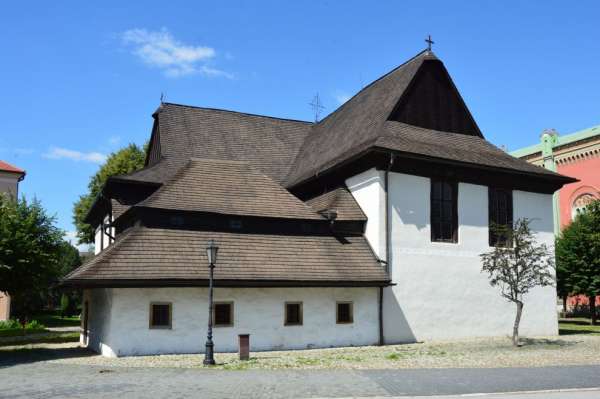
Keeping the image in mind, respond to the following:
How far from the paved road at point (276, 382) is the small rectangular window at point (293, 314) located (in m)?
6.15

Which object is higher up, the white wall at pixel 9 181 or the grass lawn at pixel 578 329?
the white wall at pixel 9 181

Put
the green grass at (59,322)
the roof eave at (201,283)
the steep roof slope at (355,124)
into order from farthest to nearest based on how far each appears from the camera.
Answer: the green grass at (59,322)
the steep roof slope at (355,124)
the roof eave at (201,283)

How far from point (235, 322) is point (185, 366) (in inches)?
169

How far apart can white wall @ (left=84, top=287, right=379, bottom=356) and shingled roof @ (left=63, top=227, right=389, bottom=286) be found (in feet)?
2.38

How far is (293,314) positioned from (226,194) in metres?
5.24

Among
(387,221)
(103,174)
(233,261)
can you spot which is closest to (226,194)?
(233,261)

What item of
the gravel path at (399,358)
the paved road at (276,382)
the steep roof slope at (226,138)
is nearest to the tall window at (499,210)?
the gravel path at (399,358)

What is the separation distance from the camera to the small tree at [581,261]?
3891 cm

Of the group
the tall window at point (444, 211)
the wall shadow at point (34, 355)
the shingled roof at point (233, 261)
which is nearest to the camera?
the wall shadow at point (34, 355)

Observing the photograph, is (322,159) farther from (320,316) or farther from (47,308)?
(47,308)

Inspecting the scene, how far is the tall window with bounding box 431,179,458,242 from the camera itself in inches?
942

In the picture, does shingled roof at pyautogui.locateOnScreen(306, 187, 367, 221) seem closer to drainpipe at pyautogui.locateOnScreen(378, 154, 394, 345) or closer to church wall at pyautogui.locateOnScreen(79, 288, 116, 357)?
drainpipe at pyautogui.locateOnScreen(378, 154, 394, 345)

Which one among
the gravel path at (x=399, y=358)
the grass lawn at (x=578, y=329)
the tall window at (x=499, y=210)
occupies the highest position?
the tall window at (x=499, y=210)

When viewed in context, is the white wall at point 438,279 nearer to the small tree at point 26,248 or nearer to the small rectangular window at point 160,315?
the small rectangular window at point 160,315
